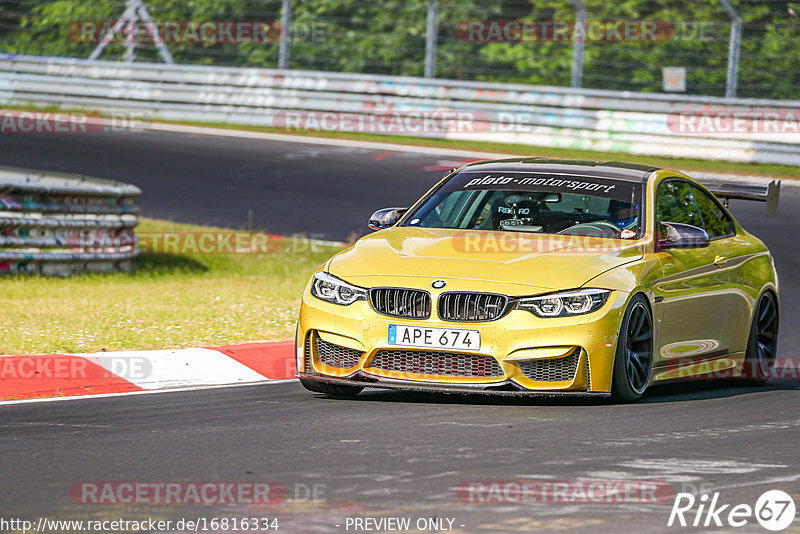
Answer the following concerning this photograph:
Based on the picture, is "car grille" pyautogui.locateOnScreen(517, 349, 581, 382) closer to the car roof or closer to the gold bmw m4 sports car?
the gold bmw m4 sports car

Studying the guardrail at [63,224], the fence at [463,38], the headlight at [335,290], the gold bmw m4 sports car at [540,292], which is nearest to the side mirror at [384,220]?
the gold bmw m4 sports car at [540,292]

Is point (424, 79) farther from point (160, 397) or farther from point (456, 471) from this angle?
point (456, 471)

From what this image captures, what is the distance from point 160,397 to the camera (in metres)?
8.73

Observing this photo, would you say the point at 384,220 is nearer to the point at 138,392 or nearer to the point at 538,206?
the point at 538,206

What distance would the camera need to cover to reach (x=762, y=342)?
10.1 meters

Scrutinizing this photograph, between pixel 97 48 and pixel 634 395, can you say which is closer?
pixel 634 395

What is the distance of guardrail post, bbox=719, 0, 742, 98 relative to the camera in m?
23.3

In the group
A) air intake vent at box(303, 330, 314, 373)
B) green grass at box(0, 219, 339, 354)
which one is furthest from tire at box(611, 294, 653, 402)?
green grass at box(0, 219, 339, 354)

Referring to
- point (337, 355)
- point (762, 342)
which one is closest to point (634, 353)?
point (337, 355)

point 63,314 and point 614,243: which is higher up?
point 614,243

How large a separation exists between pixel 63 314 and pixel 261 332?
170 cm

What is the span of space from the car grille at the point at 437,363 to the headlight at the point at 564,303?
0.36m

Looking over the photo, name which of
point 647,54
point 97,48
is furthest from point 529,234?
point 97,48

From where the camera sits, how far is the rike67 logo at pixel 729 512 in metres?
5.62
